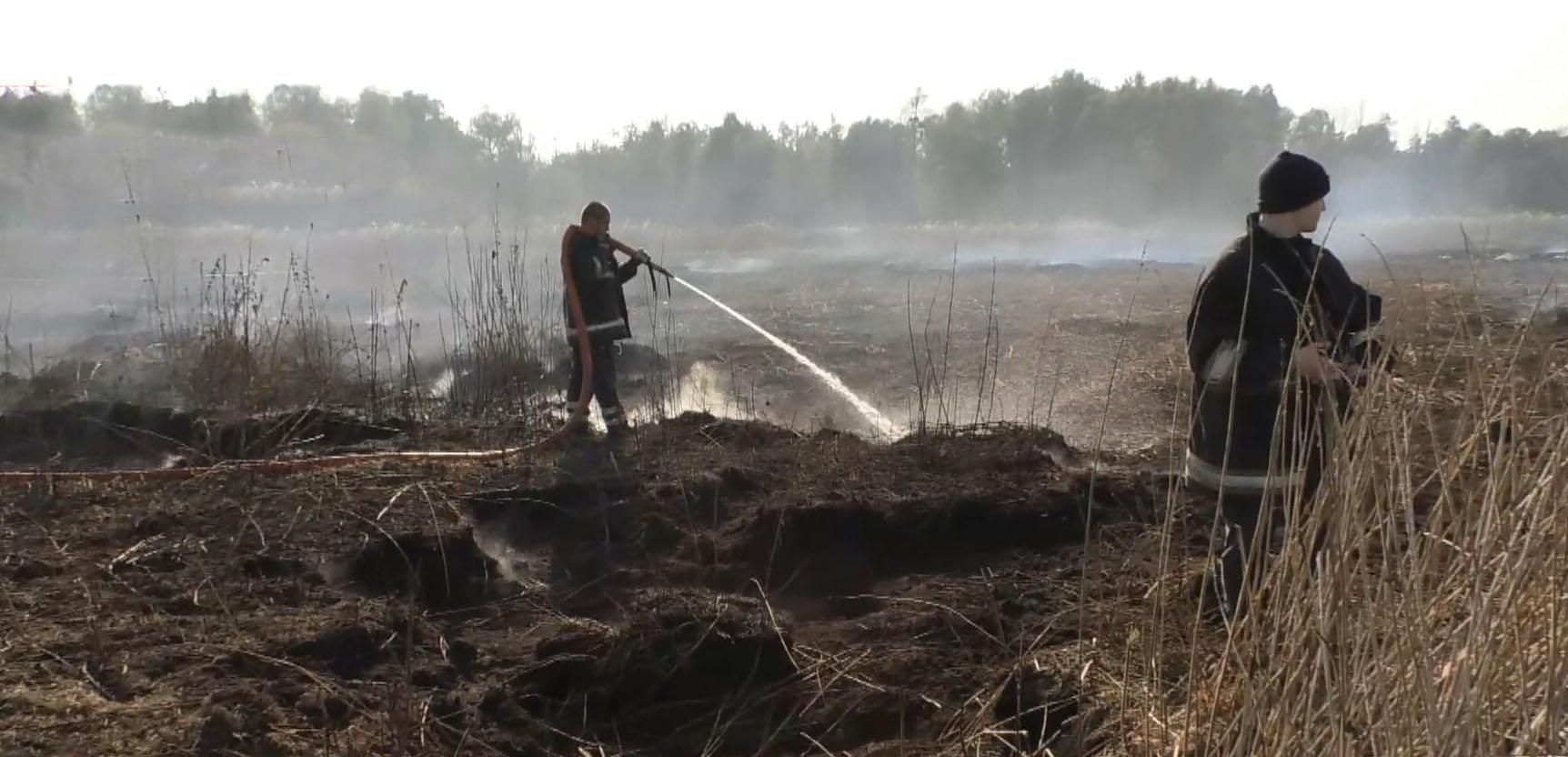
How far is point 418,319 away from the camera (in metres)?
16.6

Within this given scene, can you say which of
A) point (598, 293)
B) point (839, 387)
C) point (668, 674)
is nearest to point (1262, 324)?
point (668, 674)

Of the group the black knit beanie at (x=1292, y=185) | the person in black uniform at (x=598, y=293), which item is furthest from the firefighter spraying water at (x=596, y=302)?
the black knit beanie at (x=1292, y=185)

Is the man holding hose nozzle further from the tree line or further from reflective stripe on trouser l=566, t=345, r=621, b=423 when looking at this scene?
the tree line

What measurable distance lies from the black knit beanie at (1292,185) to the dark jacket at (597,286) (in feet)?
15.9

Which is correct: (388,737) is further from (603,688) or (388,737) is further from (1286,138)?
(1286,138)

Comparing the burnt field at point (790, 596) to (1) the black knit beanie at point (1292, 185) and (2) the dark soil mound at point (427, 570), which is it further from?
(1) the black knit beanie at point (1292, 185)

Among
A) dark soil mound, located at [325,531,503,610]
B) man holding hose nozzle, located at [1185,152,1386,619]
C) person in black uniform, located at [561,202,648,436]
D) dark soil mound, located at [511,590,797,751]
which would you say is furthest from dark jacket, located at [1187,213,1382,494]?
person in black uniform, located at [561,202,648,436]

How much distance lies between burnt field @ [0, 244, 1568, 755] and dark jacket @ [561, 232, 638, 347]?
2.55 ft

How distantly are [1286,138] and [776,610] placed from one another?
150 ft

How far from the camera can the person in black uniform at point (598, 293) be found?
7.53 metres

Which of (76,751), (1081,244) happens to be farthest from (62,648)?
(1081,244)

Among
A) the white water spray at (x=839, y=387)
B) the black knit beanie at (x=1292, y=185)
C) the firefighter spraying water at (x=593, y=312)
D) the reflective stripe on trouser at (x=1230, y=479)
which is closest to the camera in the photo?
the black knit beanie at (x=1292, y=185)

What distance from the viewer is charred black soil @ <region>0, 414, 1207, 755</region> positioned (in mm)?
3424

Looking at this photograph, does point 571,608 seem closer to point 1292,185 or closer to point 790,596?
point 790,596
